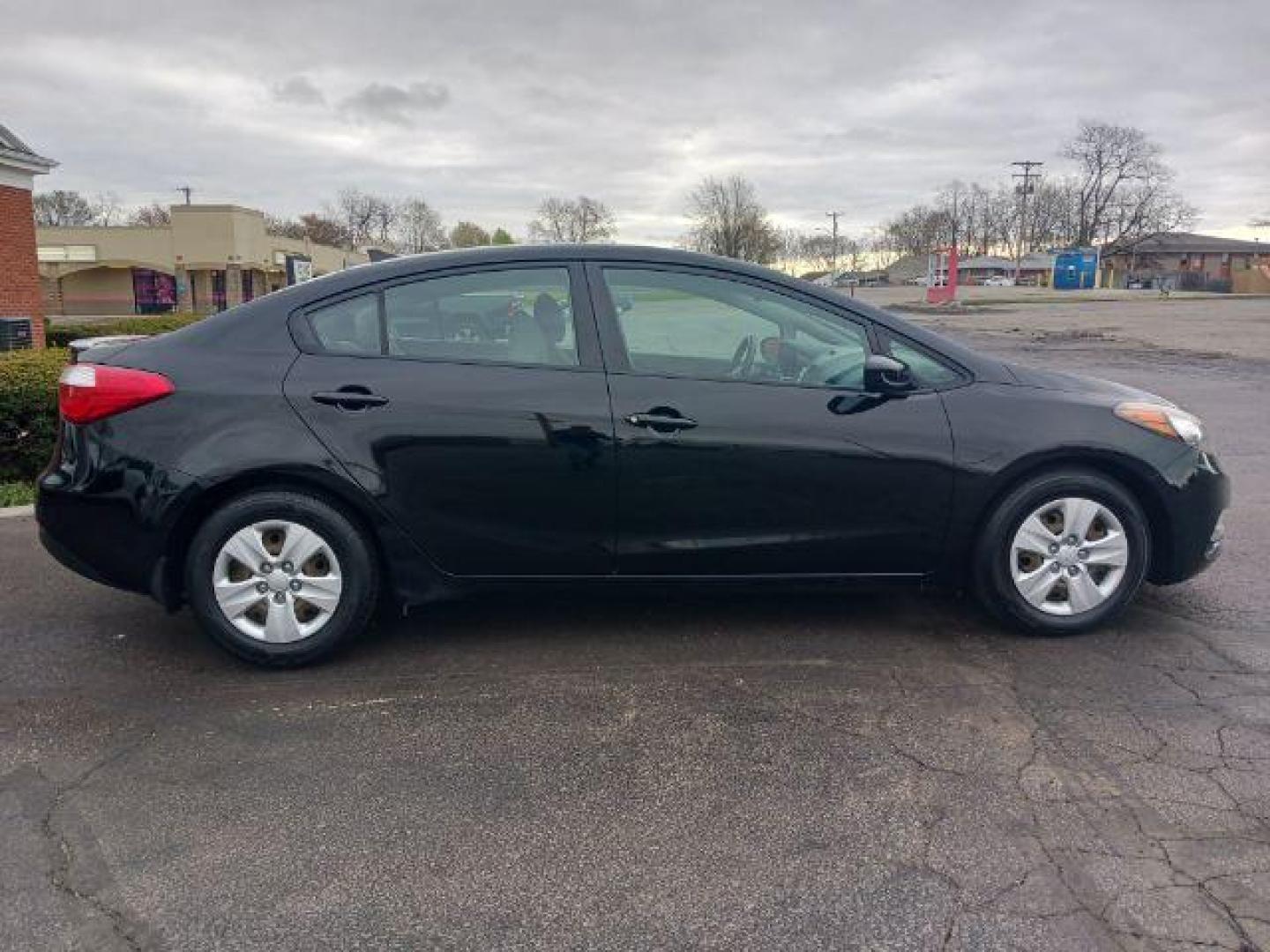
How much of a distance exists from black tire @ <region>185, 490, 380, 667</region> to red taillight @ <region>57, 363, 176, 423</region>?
503mm

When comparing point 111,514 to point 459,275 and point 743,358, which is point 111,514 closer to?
point 459,275

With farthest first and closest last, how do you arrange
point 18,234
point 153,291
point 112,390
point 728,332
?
point 153,291, point 18,234, point 728,332, point 112,390

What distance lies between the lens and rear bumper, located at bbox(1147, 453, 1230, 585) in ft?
13.1

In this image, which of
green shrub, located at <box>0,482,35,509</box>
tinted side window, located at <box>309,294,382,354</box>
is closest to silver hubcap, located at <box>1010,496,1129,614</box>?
tinted side window, located at <box>309,294,382,354</box>

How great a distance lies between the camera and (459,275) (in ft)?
12.7

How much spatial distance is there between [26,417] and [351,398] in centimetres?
467

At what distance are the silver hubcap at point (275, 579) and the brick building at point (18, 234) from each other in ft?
53.3

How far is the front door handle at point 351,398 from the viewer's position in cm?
364

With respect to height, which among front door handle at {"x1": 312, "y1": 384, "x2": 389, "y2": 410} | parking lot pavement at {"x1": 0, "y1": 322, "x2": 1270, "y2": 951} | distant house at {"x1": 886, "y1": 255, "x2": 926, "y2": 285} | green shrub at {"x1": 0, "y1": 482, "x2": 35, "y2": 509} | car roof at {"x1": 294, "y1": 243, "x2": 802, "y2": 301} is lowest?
parking lot pavement at {"x1": 0, "y1": 322, "x2": 1270, "y2": 951}

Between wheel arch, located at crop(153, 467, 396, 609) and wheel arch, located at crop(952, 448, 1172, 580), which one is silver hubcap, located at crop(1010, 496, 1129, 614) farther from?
wheel arch, located at crop(153, 467, 396, 609)

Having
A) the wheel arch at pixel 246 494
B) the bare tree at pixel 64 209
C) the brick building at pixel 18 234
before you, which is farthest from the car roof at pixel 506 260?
the bare tree at pixel 64 209

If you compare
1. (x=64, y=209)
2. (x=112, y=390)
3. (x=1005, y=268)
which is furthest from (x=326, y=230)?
(x=112, y=390)

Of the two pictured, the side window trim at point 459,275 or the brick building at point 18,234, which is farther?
the brick building at point 18,234

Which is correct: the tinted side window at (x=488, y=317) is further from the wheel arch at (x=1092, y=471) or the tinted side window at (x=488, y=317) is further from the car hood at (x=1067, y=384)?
the car hood at (x=1067, y=384)
